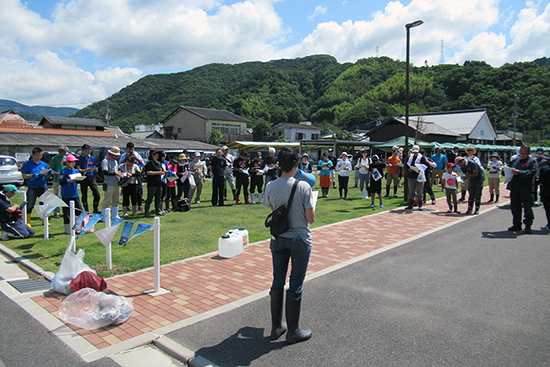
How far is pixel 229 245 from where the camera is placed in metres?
6.47

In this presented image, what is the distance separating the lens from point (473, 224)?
31.8ft

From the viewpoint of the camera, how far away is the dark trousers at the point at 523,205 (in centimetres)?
845

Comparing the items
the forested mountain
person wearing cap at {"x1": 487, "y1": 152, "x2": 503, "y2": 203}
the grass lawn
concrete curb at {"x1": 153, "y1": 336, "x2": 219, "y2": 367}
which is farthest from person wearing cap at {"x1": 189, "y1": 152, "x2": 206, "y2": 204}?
the forested mountain

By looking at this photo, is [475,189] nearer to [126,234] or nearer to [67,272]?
[126,234]

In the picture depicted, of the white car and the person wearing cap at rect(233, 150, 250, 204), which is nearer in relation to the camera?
the person wearing cap at rect(233, 150, 250, 204)

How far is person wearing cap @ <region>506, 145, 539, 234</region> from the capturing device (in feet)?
27.7

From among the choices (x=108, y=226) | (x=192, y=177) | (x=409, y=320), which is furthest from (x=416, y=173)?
(x=108, y=226)

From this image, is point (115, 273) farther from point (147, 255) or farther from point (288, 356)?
point (288, 356)

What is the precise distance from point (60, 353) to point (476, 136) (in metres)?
59.7

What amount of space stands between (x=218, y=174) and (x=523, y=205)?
848 centimetres

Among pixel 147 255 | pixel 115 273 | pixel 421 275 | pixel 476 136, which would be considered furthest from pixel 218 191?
pixel 476 136

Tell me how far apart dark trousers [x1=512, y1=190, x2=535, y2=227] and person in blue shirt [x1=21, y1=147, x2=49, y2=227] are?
1105cm

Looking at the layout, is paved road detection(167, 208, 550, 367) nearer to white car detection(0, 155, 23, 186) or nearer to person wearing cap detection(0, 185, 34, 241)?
person wearing cap detection(0, 185, 34, 241)

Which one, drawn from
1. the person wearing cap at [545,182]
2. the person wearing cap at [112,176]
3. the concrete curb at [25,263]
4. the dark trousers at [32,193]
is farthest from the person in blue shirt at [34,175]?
the person wearing cap at [545,182]
